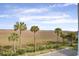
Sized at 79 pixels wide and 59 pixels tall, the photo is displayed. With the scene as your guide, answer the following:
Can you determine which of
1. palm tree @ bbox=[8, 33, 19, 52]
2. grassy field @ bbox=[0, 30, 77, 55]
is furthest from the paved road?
palm tree @ bbox=[8, 33, 19, 52]

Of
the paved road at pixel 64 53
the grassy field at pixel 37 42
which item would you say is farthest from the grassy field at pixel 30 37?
the paved road at pixel 64 53

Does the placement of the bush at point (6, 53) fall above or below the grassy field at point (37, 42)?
below

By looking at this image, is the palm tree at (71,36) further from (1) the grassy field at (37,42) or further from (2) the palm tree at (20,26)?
(2) the palm tree at (20,26)

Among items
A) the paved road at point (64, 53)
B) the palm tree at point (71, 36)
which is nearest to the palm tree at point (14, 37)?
the paved road at point (64, 53)

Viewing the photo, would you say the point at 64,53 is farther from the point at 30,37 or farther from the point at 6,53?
the point at 6,53

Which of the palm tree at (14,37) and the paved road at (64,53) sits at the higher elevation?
the palm tree at (14,37)

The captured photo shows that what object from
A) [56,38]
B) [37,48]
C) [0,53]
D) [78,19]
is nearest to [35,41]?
[37,48]

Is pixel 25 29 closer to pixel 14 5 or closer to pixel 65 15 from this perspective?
pixel 14 5

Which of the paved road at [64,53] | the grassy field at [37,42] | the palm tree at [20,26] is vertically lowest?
the paved road at [64,53]

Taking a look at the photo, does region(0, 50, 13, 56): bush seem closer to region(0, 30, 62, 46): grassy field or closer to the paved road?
region(0, 30, 62, 46): grassy field

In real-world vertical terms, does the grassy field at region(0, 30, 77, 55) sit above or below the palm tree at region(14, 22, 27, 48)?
below

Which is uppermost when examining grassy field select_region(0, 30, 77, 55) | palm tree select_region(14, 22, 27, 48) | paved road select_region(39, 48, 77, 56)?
palm tree select_region(14, 22, 27, 48)

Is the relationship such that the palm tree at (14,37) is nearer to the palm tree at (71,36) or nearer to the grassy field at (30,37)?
the grassy field at (30,37)

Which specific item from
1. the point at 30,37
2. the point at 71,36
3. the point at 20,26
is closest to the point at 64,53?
the point at 71,36
